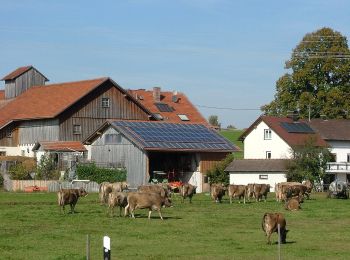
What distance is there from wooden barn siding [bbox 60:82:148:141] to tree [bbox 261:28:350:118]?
17.8 metres

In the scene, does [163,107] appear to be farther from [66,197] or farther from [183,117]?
[66,197]

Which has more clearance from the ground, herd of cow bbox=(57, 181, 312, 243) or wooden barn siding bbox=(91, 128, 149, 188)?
wooden barn siding bbox=(91, 128, 149, 188)

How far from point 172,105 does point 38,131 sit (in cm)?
2006

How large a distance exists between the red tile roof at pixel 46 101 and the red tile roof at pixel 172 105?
33.5 ft

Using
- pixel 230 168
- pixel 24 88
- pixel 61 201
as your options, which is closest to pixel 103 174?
pixel 230 168

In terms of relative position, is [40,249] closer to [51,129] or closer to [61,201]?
[61,201]

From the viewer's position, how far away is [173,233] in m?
31.0

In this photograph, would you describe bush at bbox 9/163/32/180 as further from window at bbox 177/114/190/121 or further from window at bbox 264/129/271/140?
window at bbox 177/114/190/121

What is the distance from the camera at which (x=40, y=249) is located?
26.0 metres

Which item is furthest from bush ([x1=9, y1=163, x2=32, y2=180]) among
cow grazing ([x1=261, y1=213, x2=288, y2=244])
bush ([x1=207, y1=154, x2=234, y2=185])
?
cow grazing ([x1=261, y1=213, x2=288, y2=244])

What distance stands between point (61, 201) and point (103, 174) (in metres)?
33.0

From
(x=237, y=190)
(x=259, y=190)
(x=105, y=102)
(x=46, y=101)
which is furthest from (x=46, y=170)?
(x=237, y=190)

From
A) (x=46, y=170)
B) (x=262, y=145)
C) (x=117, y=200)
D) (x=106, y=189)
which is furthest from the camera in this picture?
(x=262, y=145)

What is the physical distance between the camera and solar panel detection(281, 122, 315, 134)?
83.9 m
